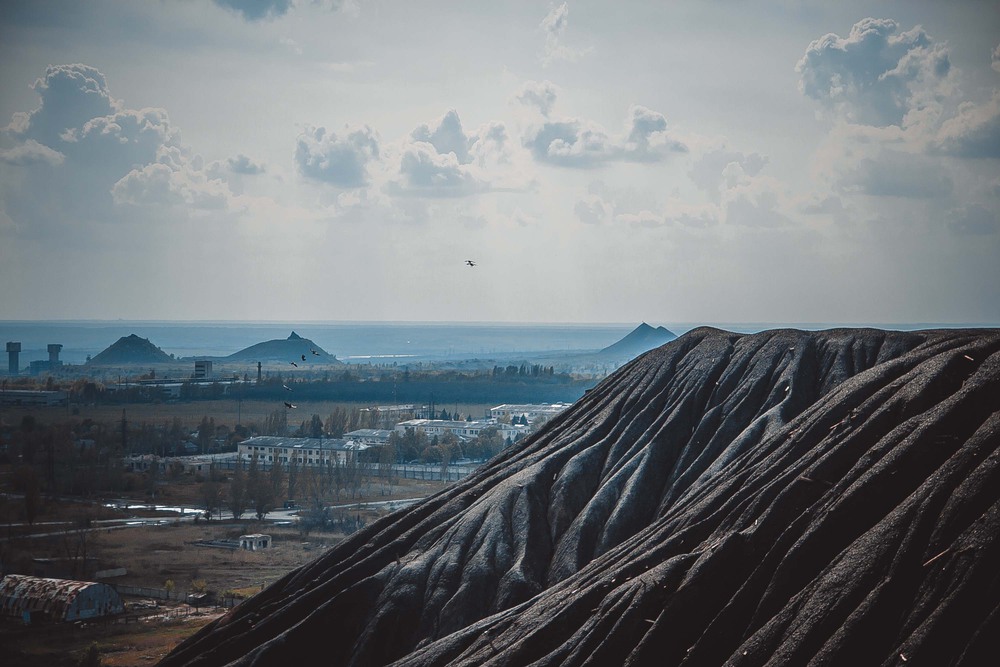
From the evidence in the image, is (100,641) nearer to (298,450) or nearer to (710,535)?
(710,535)

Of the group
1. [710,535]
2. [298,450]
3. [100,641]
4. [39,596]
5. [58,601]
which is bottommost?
[100,641]

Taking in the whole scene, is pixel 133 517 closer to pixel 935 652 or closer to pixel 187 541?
pixel 187 541

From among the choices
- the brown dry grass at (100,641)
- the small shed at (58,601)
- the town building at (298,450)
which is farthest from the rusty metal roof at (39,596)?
the town building at (298,450)

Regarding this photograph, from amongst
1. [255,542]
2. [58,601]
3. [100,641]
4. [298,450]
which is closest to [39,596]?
[58,601]

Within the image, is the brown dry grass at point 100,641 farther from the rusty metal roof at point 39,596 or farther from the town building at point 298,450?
the town building at point 298,450

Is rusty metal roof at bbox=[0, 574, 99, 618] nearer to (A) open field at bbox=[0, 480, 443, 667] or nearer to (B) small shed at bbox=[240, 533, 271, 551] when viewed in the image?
(A) open field at bbox=[0, 480, 443, 667]
